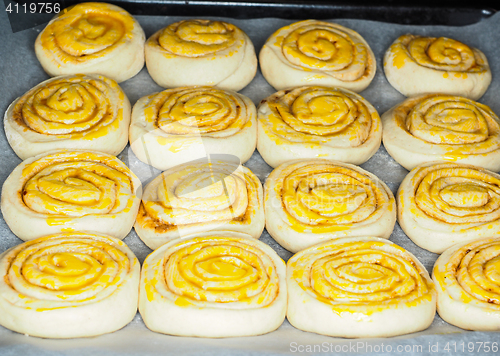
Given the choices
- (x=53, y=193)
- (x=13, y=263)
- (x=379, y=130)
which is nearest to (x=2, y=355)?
(x=13, y=263)

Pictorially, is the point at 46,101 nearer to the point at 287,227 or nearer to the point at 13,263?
the point at 13,263

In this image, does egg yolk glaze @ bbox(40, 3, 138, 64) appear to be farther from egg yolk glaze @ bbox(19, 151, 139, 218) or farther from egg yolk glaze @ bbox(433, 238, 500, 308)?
egg yolk glaze @ bbox(433, 238, 500, 308)

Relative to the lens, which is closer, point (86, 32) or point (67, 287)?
point (67, 287)

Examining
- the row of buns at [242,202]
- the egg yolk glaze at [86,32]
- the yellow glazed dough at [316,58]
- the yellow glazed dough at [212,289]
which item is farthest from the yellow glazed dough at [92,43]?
the yellow glazed dough at [212,289]

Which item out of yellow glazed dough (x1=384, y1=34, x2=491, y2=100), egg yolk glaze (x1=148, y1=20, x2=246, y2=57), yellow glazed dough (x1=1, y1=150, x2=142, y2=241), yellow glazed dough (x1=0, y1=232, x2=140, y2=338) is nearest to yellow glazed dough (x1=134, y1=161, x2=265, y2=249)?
yellow glazed dough (x1=1, y1=150, x2=142, y2=241)

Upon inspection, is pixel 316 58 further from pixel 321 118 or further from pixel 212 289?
pixel 212 289

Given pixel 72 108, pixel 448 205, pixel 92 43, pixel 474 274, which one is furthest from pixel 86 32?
pixel 474 274
